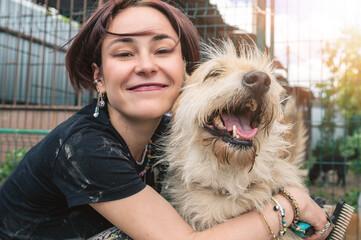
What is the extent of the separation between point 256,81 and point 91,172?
2.64 ft

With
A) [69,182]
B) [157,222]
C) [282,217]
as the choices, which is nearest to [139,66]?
[69,182]

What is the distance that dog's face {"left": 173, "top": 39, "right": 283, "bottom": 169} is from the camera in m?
1.38

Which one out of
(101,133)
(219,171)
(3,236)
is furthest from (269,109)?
(3,236)

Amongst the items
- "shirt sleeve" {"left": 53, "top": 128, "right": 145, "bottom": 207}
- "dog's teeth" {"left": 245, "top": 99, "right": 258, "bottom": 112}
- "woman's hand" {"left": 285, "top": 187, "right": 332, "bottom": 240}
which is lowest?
"woman's hand" {"left": 285, "top": 187, "right": 332, "bottom": 240}

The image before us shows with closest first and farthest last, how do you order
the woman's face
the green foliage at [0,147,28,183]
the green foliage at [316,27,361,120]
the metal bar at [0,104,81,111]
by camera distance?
1. the woman's face
2. the green foliage at [316,27,361,120]
3. the green foliage at [0,147,28,183]
4. the metal bar at [0,104,81,111]

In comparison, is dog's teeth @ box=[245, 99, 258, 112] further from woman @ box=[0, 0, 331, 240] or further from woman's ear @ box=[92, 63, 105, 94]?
woman's ear @ box=[92, 63, 105, 94]

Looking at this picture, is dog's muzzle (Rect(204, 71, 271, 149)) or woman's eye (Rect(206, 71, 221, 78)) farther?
woman's eye (Rect(206, 71, 221, 78))

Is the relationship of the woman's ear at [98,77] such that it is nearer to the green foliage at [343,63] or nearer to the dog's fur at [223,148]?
the dog's fur at [223,148]

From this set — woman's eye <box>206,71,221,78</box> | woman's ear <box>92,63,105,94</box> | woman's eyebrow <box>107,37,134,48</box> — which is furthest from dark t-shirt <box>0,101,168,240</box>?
woman's eye <box>206,71,221,78</box>

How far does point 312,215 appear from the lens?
158cm

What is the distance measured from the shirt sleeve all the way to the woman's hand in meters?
0.78

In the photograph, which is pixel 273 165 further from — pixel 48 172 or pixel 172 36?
pixel 48 172

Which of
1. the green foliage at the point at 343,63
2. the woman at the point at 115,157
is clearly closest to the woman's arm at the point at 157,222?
the woman at the point at 115,157

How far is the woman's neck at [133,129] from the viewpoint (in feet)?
5.69
